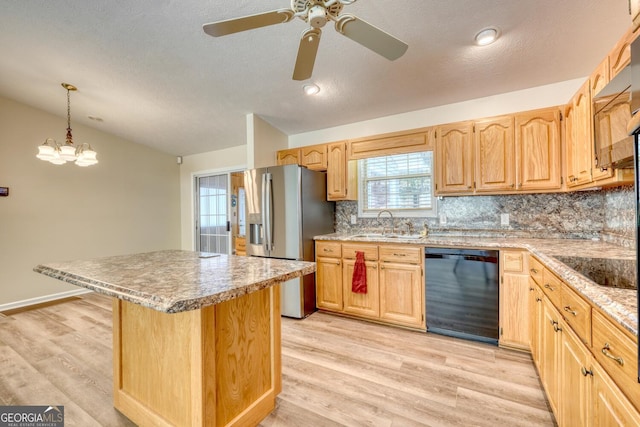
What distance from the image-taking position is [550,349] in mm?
1566

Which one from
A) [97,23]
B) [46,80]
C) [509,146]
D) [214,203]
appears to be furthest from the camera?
[214,203]

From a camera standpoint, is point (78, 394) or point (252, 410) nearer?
point (252, 410)

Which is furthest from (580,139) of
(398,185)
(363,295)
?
(363,295)

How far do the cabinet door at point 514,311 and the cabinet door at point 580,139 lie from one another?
91cm

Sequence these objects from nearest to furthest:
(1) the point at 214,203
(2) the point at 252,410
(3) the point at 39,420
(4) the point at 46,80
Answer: (2) the point at 252,410 → (3) the point at 39,420 → (4) the point at 46,80 → (1) the point at 214,203

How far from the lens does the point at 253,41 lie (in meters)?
2.27

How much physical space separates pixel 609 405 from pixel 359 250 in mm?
2197

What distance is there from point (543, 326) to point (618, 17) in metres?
2.15

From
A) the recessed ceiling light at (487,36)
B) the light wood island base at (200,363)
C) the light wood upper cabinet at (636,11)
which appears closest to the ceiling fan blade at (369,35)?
the light wood upper cabinet at (636,11)

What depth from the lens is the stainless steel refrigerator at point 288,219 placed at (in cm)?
317

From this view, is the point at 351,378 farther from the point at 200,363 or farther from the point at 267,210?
the point at 267,210

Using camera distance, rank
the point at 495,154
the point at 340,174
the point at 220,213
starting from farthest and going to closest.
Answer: the point at 220,213 → the point at 340,174 → the point at 495,154

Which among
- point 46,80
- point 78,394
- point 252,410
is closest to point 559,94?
point 252,410

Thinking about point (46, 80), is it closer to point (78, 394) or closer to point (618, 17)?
point (78, 394)
